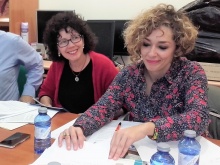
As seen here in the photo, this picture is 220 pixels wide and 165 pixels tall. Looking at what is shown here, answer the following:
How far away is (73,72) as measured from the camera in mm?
1801

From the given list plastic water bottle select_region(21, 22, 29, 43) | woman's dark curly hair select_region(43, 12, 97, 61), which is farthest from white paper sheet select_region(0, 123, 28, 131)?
plastic water bottle select_region(21, 22, 29, 43)

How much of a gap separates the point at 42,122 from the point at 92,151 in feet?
0.70

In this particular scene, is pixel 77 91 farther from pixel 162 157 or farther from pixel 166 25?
pixel 162 157

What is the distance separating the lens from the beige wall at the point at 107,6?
2.78 metres

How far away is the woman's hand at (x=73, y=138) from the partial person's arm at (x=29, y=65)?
85 cm

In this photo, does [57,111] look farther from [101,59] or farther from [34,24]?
[34,24]

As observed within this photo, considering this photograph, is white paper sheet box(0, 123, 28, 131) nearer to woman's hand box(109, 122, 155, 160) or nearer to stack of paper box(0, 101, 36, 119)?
stack of paper box(0, 101, 36, 119)

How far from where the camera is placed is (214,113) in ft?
4.57

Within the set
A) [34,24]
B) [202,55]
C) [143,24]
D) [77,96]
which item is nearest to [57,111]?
[77,96]

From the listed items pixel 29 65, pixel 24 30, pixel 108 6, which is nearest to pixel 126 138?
pixel 29 65

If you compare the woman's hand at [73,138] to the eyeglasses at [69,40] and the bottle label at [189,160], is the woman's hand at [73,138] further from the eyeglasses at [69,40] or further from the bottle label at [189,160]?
the eyeglasses at [69,40]

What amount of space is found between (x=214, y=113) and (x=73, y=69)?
2.88 ft

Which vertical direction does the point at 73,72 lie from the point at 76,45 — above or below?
below

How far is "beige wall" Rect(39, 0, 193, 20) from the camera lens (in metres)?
2.78
